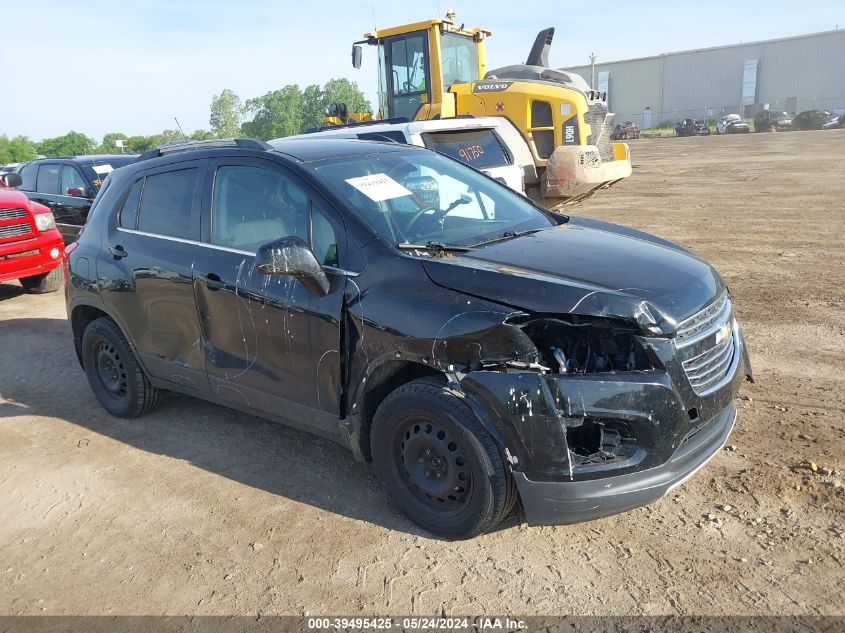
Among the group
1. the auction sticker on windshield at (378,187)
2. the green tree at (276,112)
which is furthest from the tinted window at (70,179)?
the green tree at (276,112)

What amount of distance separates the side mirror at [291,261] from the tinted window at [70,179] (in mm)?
8964

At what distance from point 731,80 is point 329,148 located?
72.9 m

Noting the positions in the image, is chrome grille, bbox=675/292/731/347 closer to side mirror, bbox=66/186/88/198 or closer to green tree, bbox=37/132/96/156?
side mirror, bbox=66/186/88/198

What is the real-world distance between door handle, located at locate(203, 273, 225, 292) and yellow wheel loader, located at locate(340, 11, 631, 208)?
22.7 ft

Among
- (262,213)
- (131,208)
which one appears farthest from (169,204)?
(262,213)

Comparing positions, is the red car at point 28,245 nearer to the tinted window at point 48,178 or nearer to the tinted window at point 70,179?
the tinted window at point 70,179

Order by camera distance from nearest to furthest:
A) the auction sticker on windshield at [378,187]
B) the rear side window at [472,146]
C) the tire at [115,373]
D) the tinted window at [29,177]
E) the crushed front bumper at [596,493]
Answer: the crushed front bumper at [596,493] < the auction sticker on windshield at [378,187] < the tire at [115,373] < the rear side window at [472,146] < the tinted window at [29,177]

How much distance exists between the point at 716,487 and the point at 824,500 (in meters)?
0.49

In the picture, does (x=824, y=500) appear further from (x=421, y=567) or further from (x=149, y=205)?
(x=149, y=205)

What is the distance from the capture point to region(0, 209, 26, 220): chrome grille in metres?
8.61

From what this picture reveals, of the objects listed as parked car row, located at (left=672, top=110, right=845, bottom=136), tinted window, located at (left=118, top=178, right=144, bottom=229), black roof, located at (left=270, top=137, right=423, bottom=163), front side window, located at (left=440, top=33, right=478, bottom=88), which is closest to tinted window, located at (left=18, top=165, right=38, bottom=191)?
front side window, located at (left=440, top=33, right=478, bottom=88)

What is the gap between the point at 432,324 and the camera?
3209mm

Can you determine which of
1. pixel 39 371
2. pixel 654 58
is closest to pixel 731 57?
pixel 654 58

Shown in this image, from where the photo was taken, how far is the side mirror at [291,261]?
3.51 metres
